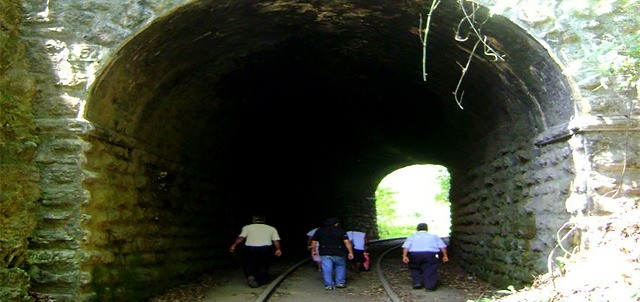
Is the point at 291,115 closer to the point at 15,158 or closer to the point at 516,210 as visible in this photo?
the point at 516,210

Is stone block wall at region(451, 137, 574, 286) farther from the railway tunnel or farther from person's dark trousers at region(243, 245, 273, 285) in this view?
person's dark trousers at region(243, 245, 273, 285)

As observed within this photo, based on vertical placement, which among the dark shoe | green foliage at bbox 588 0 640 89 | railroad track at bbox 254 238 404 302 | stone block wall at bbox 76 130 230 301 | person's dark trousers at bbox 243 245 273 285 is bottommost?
railroad track at bbox 254 238 404 302

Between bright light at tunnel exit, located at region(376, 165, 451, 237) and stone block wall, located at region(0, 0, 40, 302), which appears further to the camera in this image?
bright light at tunnel exit, located at region(376, 165, 451, 237)

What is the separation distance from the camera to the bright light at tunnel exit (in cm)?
3919

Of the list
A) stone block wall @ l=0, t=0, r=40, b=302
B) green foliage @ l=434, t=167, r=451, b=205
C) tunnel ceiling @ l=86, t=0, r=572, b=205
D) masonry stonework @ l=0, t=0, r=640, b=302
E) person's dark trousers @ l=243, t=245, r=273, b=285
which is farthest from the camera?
green foliage @ l=434, t=167, r=451, b=205

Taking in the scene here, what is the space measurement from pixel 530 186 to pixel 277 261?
27.3 ft

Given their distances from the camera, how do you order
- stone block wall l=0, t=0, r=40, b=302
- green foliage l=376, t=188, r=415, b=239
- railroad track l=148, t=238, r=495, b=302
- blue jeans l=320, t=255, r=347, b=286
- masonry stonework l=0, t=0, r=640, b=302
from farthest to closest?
green foliage l=376, t=188, r=415, b=239 → blue jeans l=320, t=255, r=347, b=286 → railroad track l=148, t=238, r=495, b=302 → masonry stonework l=0, t=0, r=640, b=302 → stone block wall l=0, t=0, r=40, b=302

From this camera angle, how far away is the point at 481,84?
26.7 feet

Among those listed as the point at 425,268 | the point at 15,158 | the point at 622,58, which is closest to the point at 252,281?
the point at 425,268

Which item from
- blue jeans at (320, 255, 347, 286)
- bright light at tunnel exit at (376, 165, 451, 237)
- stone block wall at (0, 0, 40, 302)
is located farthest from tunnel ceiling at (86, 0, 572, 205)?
bright light at tunnel exit at (376, 165, 451, 237)

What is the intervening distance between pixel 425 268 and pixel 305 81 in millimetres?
4012

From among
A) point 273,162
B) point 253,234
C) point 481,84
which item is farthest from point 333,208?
point 481,84

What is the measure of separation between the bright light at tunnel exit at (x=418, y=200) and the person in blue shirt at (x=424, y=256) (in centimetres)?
2715

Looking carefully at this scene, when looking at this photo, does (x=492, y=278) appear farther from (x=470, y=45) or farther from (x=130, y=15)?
(x=130, y=15)
